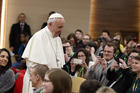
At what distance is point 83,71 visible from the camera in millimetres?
6668

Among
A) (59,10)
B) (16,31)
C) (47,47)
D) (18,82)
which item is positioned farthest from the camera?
(59,10)

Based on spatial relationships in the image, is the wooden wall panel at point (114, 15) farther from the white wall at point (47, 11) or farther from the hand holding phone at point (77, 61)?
the hand holding phone at point (77, 61)

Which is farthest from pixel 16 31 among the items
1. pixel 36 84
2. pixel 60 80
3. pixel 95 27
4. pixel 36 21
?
pixel 60 80

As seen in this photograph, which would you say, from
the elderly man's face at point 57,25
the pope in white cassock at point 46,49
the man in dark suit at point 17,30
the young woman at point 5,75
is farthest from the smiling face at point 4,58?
the man in dark suit at point 17,30

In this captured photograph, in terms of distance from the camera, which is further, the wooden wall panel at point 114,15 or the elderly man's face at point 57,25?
the wooden wall panel at point 114,15

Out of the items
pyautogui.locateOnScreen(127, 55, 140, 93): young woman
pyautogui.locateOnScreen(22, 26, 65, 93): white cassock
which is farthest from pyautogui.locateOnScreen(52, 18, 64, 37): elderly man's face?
pyautogui.locateOnScreen(127, 55, 140, 93): young woman

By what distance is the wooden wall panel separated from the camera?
46.5 ft

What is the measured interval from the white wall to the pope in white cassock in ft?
22.5

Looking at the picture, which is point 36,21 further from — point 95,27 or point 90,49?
point 90,49

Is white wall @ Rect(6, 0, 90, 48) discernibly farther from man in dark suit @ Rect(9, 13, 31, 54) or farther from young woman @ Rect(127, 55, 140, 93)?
young woman @ Rect(127, 55, 140, 93)

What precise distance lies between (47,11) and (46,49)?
7338mm

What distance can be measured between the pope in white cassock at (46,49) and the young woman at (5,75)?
1.16m

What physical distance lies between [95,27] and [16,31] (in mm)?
3656

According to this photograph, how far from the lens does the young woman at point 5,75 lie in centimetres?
650
